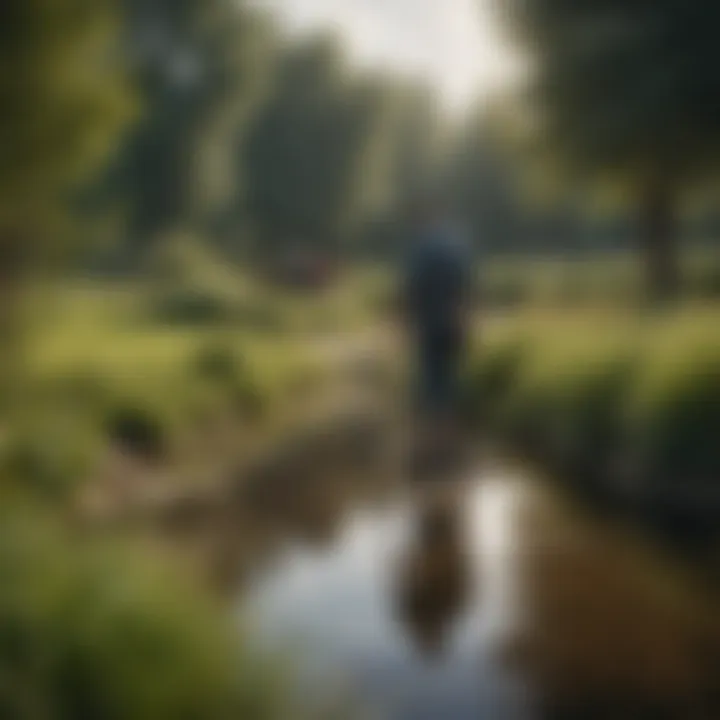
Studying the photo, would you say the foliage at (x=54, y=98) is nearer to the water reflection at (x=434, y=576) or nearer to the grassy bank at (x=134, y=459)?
the grassy bank at (x=134, y=459)

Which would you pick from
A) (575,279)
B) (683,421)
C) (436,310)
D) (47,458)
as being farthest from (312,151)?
(683,421)

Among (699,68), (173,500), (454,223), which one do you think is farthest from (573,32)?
(173,500)

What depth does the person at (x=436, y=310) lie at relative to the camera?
125 cm

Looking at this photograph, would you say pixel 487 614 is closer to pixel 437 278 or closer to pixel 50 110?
pixel 437 278

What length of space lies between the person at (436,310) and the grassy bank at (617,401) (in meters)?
0.05

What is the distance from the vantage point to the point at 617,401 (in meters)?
1.61

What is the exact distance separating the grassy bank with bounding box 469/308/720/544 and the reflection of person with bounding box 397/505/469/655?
16 cm

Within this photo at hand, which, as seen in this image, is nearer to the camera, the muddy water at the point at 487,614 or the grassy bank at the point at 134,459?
the grassy bank at the point at 134,459

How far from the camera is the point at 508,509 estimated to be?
1.48 meters

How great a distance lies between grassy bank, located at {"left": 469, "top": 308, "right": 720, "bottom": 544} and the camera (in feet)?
4.51

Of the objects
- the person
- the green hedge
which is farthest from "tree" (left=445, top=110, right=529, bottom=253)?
the green hedge

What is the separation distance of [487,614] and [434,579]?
0.10m

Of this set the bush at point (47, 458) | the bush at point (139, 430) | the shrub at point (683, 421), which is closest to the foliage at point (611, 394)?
the shrub at point (683, 421)

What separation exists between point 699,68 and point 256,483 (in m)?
0.81
